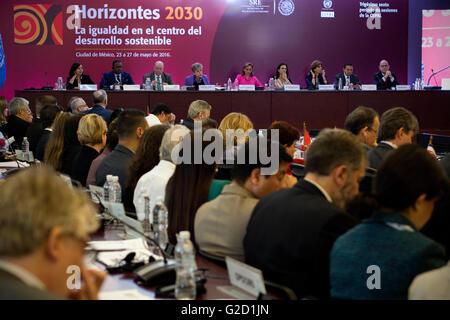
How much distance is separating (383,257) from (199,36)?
1239 centimetres

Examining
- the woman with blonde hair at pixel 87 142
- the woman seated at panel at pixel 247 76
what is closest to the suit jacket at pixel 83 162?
the woman with blonde hair at pixel 87 142

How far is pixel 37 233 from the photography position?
3.93 ft

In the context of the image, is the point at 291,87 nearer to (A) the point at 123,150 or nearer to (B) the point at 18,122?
(B) the point at 18,122

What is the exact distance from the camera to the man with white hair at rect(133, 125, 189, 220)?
3525 mm

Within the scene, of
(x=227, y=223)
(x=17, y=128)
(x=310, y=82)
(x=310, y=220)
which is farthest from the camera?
(x=310, y=82)

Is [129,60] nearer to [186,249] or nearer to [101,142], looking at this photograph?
[101,142]

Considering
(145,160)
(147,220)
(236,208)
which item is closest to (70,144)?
(145,160)

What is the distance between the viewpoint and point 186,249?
228cm

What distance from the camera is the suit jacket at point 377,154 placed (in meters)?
4.21

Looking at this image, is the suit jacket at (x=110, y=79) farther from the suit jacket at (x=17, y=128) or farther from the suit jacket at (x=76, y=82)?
the suit jacket at (x=17, y=128)

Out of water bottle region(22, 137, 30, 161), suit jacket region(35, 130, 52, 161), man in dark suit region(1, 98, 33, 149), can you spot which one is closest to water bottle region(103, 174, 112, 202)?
suit jacket region(35, 130, 52, 161)
